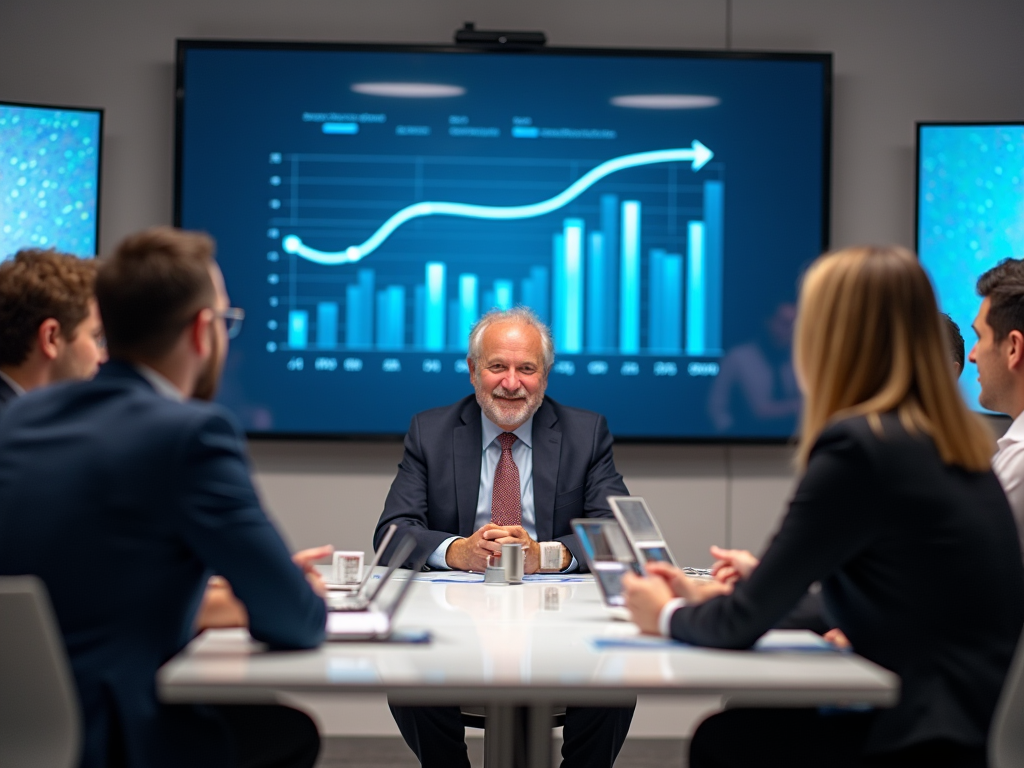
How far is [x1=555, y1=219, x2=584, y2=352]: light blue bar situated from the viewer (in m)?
4.46

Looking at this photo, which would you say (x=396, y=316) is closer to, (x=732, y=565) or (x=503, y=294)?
(x=503, y=294)

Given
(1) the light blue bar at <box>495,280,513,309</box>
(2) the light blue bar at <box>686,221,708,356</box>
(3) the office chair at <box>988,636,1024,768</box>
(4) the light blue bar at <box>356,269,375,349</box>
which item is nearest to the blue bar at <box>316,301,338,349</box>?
(4) the light blue bar at <box>356,269,375,349</box>

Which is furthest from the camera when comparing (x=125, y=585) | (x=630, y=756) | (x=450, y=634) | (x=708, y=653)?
(x=630, y=756)

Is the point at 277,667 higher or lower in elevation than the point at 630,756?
higher

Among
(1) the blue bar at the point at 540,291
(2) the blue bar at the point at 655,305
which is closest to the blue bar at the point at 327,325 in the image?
(1) the blue bar at the point at 540,291

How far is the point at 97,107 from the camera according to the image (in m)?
4.54

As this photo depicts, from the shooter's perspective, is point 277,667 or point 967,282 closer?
point 277,667

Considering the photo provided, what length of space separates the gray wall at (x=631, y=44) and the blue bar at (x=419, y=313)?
1.56 ft

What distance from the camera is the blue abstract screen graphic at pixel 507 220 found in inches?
174

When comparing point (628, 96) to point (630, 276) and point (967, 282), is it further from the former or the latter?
point (967, 282)

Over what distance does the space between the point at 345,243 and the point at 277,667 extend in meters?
2.92

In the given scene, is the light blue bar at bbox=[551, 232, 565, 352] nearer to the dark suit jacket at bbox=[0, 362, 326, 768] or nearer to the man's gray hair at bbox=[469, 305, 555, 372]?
the man's gray hair at bbox=[469, 305, 555, 372]

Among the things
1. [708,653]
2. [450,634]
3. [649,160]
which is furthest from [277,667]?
[649,160]

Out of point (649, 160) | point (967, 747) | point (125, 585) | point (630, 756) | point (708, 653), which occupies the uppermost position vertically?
point (649, 160)
